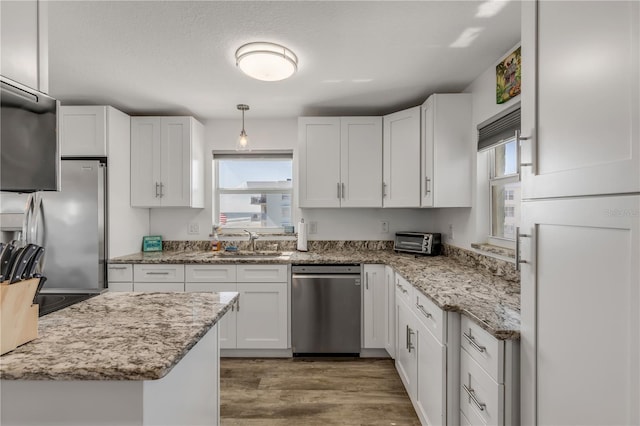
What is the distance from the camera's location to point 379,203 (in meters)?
3.21

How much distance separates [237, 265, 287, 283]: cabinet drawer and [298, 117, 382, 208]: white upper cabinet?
695 mm

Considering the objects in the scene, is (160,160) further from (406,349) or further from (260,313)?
(406,349)

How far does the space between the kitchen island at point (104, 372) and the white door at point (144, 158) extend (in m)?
2.24

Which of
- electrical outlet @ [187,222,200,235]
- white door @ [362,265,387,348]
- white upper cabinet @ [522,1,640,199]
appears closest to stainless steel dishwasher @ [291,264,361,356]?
white door @ [362,265,387,348]

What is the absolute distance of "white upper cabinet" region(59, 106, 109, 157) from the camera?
287 centimetres

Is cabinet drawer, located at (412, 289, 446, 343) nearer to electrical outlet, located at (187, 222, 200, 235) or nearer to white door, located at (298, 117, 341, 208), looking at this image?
white door, located at (298, 117, 341, 208)

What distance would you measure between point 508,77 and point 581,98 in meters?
1.41

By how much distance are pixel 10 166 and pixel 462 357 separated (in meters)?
1.84

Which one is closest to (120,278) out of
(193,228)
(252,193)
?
(193,228)

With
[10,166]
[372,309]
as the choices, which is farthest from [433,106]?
[10,166]

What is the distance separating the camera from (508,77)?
209cm

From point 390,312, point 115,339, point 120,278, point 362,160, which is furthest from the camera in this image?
point 362,160

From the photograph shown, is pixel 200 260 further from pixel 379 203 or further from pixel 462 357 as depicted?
pixel 462 357

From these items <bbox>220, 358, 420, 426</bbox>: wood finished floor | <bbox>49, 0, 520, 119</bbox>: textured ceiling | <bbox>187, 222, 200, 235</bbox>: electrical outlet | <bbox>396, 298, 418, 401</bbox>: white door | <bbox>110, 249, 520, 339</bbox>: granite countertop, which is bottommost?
<bbox>220, 358, 420, 426</bbox>: wood finished floor
